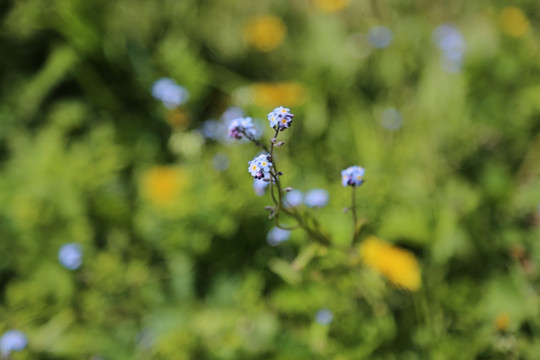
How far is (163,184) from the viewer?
2.80m

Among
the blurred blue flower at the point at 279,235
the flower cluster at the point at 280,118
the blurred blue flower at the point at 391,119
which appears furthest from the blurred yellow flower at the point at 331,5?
the flower cluster at the point at 280,118

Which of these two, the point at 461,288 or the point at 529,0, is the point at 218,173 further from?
Result: the point at 529,0

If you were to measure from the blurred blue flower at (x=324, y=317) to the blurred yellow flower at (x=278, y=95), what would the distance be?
1.38 metres

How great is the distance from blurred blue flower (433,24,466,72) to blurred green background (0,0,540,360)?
0.05 ft

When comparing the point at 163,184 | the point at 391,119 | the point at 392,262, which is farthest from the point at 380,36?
the point at 163,184

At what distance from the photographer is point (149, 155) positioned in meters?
3.11

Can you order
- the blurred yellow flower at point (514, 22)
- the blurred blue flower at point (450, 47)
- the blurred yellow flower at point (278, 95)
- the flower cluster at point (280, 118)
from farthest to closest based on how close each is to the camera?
the blurred yellow flower at point (514, 22) < the blurred blue flower at point (450, 47) < the blurred yellow flower at point (278, 95) < the flower cluster at point (280, 118)

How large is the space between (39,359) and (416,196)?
218 centimetres

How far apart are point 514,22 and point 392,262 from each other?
6.95 feet

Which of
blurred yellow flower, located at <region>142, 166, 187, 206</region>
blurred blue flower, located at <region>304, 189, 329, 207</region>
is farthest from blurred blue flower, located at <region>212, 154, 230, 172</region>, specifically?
blurred blue flower, located at <region>304, 189, 329, 207</region>

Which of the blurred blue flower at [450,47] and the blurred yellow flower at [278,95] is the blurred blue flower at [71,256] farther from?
the blurred blue flower at [450,47]

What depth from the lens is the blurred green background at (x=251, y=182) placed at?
87.3 inches

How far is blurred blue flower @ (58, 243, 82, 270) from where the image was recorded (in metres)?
2.46

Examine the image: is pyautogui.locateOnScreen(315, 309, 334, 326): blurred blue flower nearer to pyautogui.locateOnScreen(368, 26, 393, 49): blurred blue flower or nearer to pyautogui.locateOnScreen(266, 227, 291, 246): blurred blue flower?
pyautogui.locateOnScreen(266, 227, 291, 246): blurred blue flower
